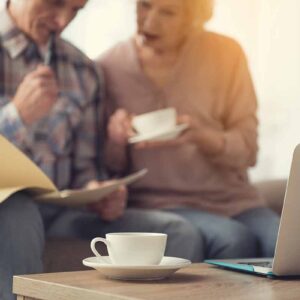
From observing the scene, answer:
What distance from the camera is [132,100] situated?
7.13ft

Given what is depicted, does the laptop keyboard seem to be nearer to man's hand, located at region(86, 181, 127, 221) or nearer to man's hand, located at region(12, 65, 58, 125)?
man's hand, located at region(86, 181, 127, 221)

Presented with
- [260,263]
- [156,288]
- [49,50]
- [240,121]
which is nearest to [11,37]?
[49,50]

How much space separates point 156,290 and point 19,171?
2.22ft

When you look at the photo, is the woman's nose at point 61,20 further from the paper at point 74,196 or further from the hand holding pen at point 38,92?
the paper at point 74,196

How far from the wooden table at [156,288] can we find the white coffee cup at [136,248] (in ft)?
0.12

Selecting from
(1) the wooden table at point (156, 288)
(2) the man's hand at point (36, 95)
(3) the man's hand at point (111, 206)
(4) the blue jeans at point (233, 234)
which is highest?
(2) the man's hand at point (36, 95)

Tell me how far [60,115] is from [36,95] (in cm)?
9

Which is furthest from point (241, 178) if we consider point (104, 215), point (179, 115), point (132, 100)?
point (104, 215)

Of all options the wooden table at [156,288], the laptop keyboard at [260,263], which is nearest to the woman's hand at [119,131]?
the laptop keyboard at [260,263]

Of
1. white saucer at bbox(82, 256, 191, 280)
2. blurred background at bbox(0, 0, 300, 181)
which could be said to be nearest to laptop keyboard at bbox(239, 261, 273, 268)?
white saucer at bbox(82, 256, 191, 280)

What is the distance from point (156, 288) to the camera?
901 mm

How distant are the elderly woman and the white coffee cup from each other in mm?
1095

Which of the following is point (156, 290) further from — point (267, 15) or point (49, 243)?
point (267, 15)

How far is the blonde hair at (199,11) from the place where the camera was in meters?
2.29
